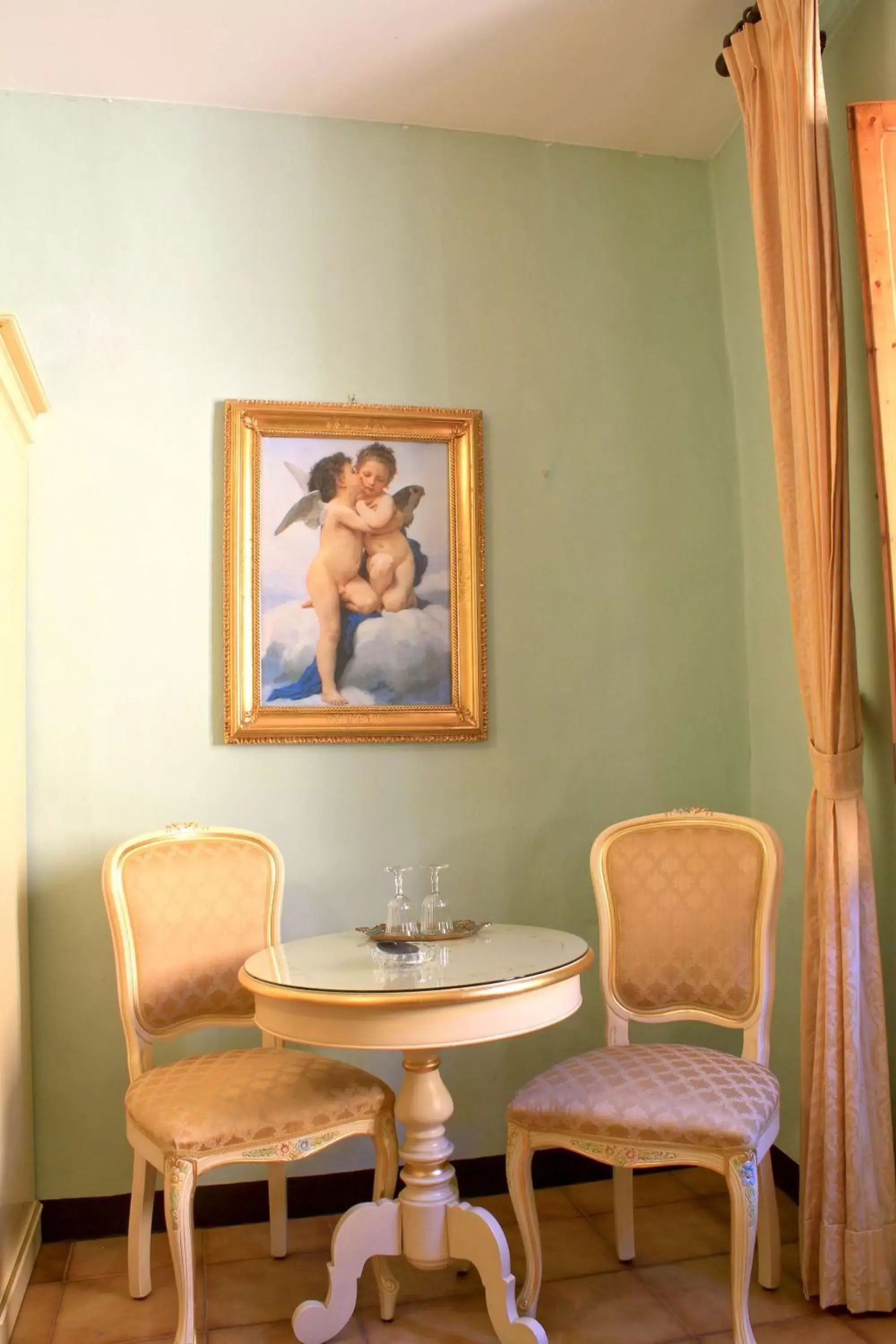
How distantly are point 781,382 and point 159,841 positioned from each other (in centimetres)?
202

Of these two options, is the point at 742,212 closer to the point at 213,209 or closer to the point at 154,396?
the point at 213,209

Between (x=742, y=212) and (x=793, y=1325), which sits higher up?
(x=742, y=212)

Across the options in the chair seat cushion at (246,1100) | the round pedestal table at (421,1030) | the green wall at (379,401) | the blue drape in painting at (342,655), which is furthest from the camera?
the blue drape in painting at (342,655)

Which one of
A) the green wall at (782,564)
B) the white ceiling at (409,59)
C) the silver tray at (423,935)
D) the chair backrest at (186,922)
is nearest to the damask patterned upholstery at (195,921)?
the chair backrest at (186,922)

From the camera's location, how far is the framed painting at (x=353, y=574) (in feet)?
10.3

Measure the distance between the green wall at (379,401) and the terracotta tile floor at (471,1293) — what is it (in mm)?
290

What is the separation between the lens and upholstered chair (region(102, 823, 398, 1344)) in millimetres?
2209

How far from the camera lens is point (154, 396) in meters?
3.16

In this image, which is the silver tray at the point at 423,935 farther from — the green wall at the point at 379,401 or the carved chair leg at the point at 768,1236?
the carved chair leg at the point at 768,1236

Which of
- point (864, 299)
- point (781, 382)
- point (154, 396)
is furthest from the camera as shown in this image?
point (154, 396)

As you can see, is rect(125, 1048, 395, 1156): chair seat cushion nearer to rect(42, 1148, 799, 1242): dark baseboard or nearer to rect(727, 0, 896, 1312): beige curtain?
rect(42, 1148, 799, 1242): dark baseboard

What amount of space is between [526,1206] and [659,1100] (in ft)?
1.35

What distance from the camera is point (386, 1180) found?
2.39 m

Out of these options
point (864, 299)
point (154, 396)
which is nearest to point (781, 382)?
point (864, 299)
